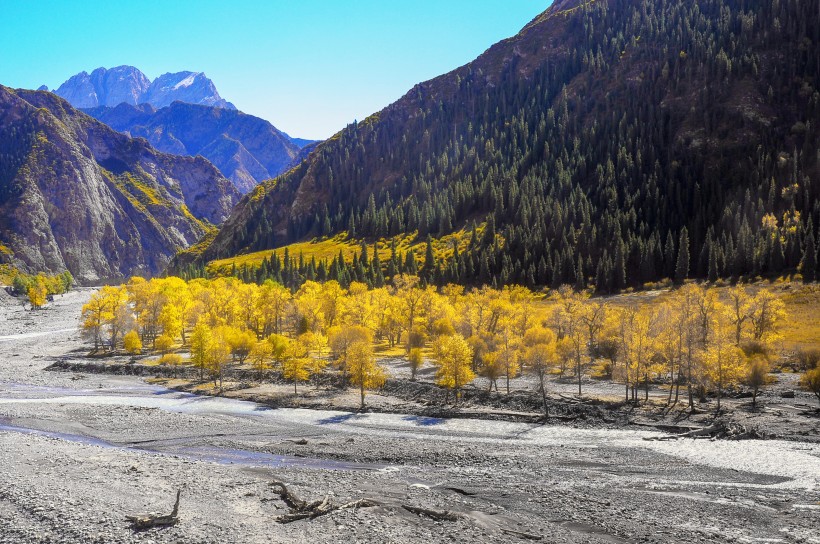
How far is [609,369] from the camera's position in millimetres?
76938

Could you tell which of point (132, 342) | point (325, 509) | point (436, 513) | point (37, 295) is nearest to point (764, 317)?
point (436, 513)

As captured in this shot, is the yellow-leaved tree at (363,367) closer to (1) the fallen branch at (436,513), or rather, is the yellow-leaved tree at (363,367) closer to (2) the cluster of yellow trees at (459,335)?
(2) the cluster of yellow trees at (459,335)

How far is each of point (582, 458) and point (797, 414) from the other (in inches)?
1114

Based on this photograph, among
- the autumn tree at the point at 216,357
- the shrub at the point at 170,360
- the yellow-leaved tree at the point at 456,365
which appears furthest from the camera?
the shrub at the point at 170,360

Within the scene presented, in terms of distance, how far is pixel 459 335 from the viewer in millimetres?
Result: 68062

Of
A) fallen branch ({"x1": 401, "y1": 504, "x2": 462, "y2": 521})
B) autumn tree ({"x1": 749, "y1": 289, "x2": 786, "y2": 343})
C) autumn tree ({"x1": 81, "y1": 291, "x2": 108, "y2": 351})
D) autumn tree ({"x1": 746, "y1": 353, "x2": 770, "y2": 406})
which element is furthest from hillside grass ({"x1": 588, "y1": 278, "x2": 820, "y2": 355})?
autumn tree ({"x1": 81, "y1": 291, "x2": 108, "y2": 351})

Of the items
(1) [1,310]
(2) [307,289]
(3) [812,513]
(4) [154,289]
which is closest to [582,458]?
(3) [812,513]

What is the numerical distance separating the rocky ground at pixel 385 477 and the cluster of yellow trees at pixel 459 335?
973 centimetres

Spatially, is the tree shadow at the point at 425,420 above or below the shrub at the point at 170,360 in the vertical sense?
below

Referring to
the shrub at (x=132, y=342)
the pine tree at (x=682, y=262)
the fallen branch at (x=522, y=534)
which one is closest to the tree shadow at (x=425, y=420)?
the fallen branch at (x=522, y=534)

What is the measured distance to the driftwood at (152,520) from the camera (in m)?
29.0

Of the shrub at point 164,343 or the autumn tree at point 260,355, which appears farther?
the shrub at point 164,343

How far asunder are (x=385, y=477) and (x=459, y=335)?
31194mm

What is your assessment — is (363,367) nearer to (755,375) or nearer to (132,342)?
(755,375)
